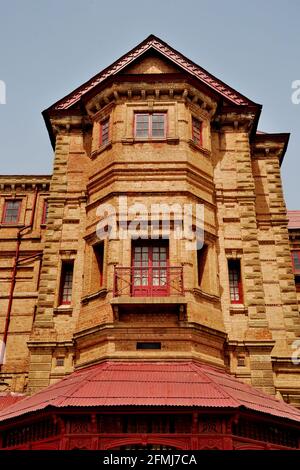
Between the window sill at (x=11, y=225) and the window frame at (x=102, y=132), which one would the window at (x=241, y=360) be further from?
the window sill at (x=11, y=225)

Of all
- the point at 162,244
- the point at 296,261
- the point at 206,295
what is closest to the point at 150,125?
the point at 162,244

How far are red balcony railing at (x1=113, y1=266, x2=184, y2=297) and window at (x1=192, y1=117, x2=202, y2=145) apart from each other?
5.93m

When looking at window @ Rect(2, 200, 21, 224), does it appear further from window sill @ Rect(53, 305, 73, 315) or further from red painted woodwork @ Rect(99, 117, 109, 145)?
window sill @ Rect(53, 305, 73, 315)

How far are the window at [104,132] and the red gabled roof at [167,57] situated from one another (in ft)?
6.06

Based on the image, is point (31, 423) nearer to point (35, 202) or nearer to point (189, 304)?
point (189, 304)

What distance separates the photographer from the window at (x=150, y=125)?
19.9 meters

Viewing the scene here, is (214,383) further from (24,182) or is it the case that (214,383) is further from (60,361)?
(24,182)

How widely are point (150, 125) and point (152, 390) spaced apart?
35.0 feet

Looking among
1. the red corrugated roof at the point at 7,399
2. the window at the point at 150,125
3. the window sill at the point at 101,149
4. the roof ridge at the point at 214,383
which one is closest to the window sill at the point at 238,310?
the roof ridge at the point at 214,383

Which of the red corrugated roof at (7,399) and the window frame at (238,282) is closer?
the red corrugated roof at (7,399)

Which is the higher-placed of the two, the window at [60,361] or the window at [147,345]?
the window at [147,345]

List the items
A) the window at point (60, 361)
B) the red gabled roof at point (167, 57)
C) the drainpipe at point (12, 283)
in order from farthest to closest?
the drainpipe at point (12, 283)
the red gabled roof at point (167, 57)
the window at point (60, 361)

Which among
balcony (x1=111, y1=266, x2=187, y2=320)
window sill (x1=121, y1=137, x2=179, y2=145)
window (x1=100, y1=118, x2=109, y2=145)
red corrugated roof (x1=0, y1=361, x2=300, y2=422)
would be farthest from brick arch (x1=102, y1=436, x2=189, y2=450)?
window (x1=100, y1=118, x2=109, y2=145)
